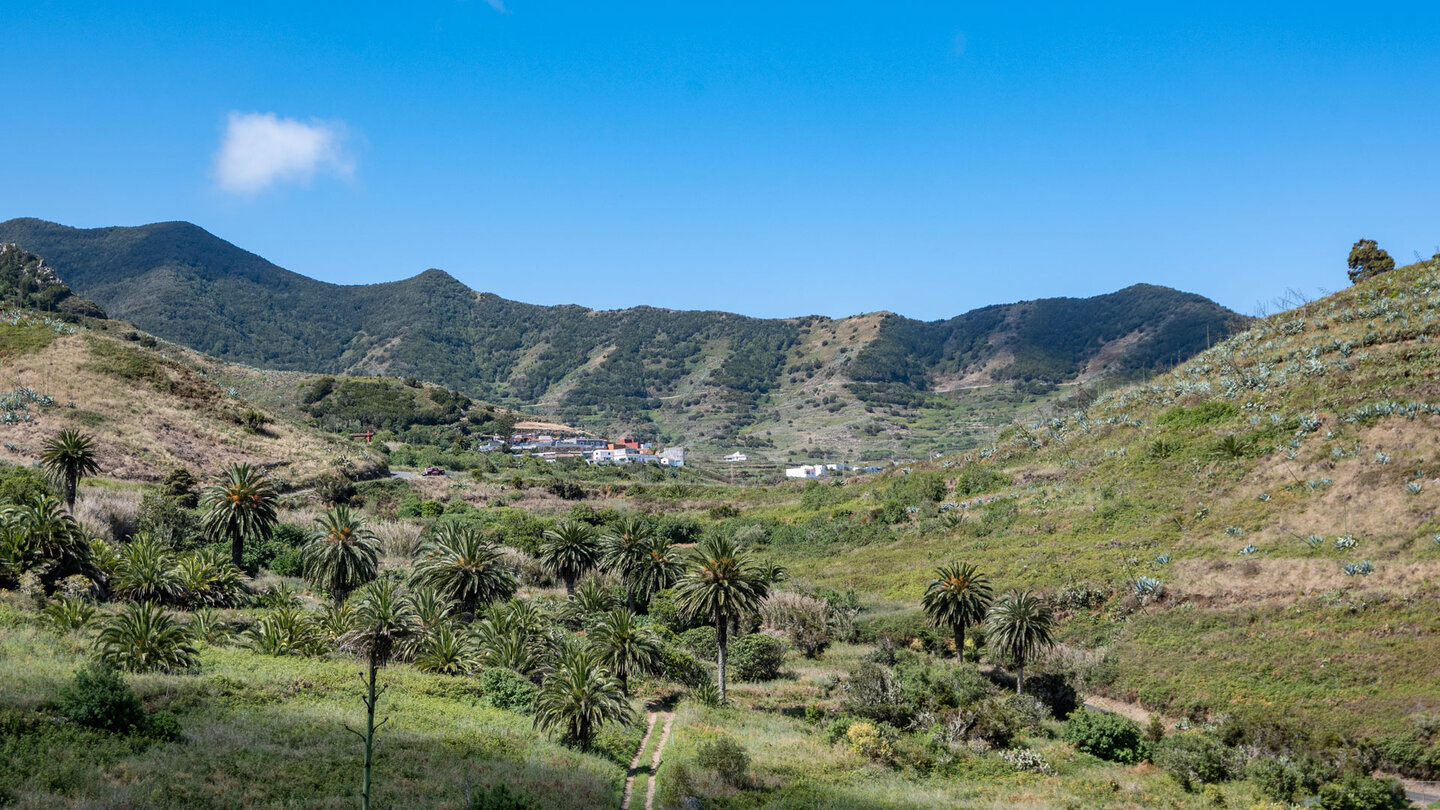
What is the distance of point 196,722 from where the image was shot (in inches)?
1223

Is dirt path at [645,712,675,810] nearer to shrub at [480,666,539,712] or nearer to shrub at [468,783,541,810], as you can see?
shrub at [480,666,539,712]

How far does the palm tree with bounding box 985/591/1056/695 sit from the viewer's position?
46000mm

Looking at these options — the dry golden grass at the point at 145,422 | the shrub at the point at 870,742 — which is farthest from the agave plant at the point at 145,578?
the shrub at the point at 870,742

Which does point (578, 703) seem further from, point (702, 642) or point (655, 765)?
point (702, 642)

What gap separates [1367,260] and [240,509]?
114931 mm

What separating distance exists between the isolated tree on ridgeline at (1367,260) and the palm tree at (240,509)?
358 feet

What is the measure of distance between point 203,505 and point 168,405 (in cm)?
3733

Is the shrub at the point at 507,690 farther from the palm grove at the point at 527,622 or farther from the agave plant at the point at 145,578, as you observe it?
the agave plant at the point at 145,578

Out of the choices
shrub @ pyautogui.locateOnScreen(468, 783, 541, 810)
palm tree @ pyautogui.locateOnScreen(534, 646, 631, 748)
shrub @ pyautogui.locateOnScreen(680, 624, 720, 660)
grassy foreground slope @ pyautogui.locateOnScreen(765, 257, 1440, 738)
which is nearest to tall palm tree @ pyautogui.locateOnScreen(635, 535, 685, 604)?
shrub @ pyautogui.locateOnScreen(680, 624, 720, 660)

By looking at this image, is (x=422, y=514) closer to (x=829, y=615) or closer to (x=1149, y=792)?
(x=829, y=615)

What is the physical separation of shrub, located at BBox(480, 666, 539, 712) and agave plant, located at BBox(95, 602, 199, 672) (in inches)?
482

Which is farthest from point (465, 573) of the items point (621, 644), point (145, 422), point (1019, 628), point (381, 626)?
point (145, 422)

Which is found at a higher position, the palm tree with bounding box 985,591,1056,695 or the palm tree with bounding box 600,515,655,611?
the palm tree with bounding box 600,515,655,611

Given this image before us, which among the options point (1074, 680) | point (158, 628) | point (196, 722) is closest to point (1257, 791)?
point (1074, 680)
